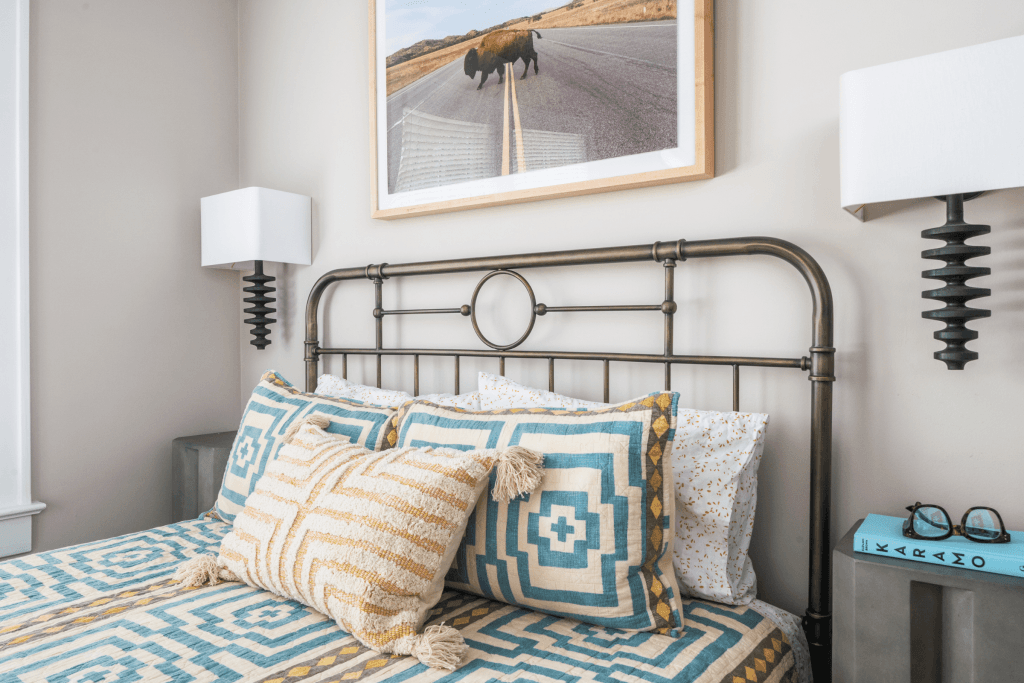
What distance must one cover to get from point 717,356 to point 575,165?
63cm

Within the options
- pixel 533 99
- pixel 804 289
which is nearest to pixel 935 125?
pixel 804 289

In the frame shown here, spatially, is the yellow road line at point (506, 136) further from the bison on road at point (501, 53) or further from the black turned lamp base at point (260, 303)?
the black turned lamp base at point (260, 303)

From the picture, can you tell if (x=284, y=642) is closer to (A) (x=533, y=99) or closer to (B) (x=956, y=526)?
(B) (x=956, y=526)

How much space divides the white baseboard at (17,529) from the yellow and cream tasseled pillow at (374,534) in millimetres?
1132

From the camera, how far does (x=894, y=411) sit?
1.30 metres

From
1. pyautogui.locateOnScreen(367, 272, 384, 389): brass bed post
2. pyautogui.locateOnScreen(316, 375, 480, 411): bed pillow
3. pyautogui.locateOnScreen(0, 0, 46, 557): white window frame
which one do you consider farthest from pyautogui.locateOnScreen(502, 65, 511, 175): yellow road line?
pyautogui.locateOnScreen(0, 0, 46, 557): white window frame

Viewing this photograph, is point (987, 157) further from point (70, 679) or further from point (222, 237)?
point (222, 237)

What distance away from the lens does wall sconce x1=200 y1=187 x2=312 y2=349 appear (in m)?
2.18

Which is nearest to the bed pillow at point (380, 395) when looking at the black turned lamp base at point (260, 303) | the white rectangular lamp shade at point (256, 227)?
the black turned lamp base at point (260, 303)

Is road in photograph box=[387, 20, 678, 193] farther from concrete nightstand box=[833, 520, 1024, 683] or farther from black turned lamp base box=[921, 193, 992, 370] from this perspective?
concrete nightstand box=[833, 520, 1024, 683]

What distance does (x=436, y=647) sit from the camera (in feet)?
3.35

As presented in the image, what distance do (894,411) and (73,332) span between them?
2454 mm

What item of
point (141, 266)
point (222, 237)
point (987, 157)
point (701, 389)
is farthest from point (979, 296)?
point (141, 266)

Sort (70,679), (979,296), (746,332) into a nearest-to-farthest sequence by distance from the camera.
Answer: (70,679)
(979,296)
(746,332)
